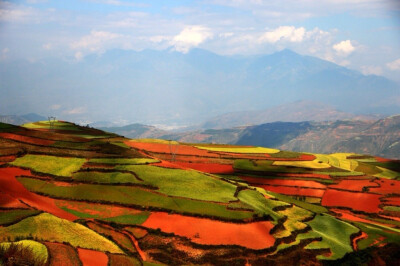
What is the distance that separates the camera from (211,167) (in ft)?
291

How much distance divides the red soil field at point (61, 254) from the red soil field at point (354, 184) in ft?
203

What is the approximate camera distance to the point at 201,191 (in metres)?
57.8

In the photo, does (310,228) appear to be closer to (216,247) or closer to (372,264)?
(372,264)

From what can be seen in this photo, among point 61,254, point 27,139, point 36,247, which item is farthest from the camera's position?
point 27,139

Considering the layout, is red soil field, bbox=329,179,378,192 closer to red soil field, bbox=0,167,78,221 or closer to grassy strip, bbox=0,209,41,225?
red soil field, bbox=0,167,78,221

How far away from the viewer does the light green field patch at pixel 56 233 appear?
35.9 m

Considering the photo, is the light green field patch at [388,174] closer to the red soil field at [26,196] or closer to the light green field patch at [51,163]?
the light green field patch at [51,163]

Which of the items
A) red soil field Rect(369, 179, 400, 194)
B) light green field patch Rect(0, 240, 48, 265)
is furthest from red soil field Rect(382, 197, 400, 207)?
light green field patch Rect(0, 240, 48, 265)

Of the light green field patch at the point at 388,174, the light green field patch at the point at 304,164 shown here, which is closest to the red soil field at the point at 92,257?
the light green field patch at the point at 304,164

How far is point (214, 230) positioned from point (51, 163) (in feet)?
91.2

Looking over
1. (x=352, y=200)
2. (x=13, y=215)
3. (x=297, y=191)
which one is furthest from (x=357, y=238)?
(x=13, y=215)

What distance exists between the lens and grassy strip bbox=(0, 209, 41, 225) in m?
37.9

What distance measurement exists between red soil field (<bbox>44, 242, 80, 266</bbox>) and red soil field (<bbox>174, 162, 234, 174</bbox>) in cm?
5359

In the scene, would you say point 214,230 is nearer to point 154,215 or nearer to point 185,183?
point 154,215
